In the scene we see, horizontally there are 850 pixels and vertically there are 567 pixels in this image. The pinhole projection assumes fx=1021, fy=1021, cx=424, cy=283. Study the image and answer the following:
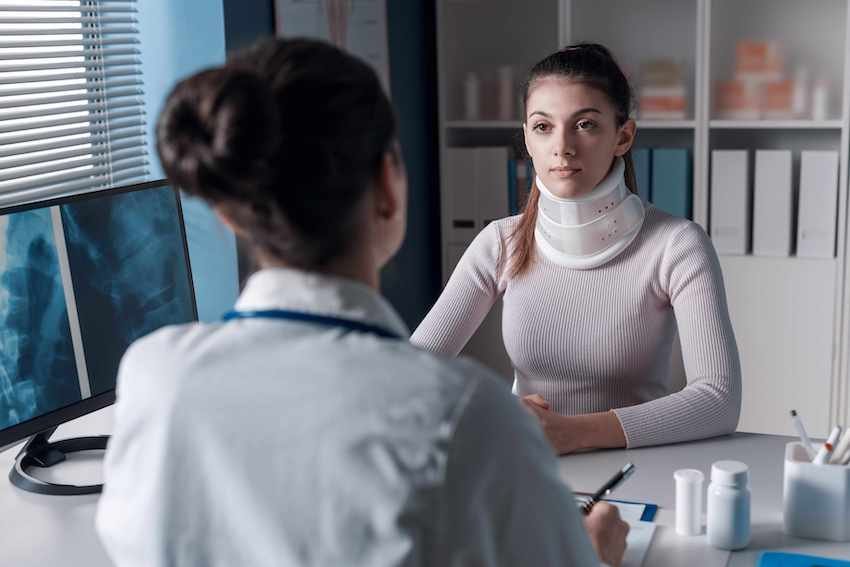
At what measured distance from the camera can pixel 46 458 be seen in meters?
1.70

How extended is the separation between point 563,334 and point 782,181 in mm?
1610

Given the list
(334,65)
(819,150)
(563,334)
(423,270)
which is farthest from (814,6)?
(334,65)

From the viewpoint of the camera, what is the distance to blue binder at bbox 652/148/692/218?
334 cm

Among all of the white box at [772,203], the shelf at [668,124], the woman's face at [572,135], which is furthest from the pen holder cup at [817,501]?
the shelf at [668,124]

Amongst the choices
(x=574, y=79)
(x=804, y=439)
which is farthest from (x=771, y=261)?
(x=804, y=439)

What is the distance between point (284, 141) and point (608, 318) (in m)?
1.24

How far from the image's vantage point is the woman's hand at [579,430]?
1.58m

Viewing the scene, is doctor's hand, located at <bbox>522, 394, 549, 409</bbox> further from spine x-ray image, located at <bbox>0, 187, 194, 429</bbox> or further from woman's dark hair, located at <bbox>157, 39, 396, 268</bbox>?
woman's dark hair, located at <bbox>157, 39, 396, 268</bbox>

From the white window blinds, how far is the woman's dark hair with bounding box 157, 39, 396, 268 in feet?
5.08

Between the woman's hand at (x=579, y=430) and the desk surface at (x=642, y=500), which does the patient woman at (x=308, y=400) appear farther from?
the woman's hand at (x=579, y=430)

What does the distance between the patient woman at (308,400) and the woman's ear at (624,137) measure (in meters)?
1.21

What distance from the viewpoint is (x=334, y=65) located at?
2.52ft

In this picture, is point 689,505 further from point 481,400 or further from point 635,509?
point 481,400

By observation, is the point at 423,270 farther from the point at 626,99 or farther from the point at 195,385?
the point at 195,385
